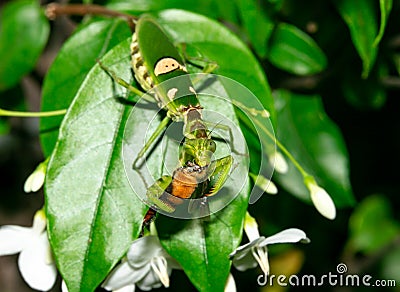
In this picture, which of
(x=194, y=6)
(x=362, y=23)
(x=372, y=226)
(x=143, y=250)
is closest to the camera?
(x=143, y=250)

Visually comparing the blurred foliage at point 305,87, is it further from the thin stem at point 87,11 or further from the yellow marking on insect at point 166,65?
the yellow marking on insect at point 166,65

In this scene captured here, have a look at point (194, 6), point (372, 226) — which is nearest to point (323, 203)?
point (194, 6)

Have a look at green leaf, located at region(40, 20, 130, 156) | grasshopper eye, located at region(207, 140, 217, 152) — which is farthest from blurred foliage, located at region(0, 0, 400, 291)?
grasshopper eye, located at region(207, 140, 217, 152)

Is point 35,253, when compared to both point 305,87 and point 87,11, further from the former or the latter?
point 305,87

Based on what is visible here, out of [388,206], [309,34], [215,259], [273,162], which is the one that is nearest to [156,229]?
[215,259]

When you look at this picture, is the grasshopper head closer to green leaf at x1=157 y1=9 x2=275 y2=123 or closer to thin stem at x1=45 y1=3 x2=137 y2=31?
green leaf at x1=157 y1=9 x2=275 y2=123

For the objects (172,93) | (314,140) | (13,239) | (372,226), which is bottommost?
(372,226)
